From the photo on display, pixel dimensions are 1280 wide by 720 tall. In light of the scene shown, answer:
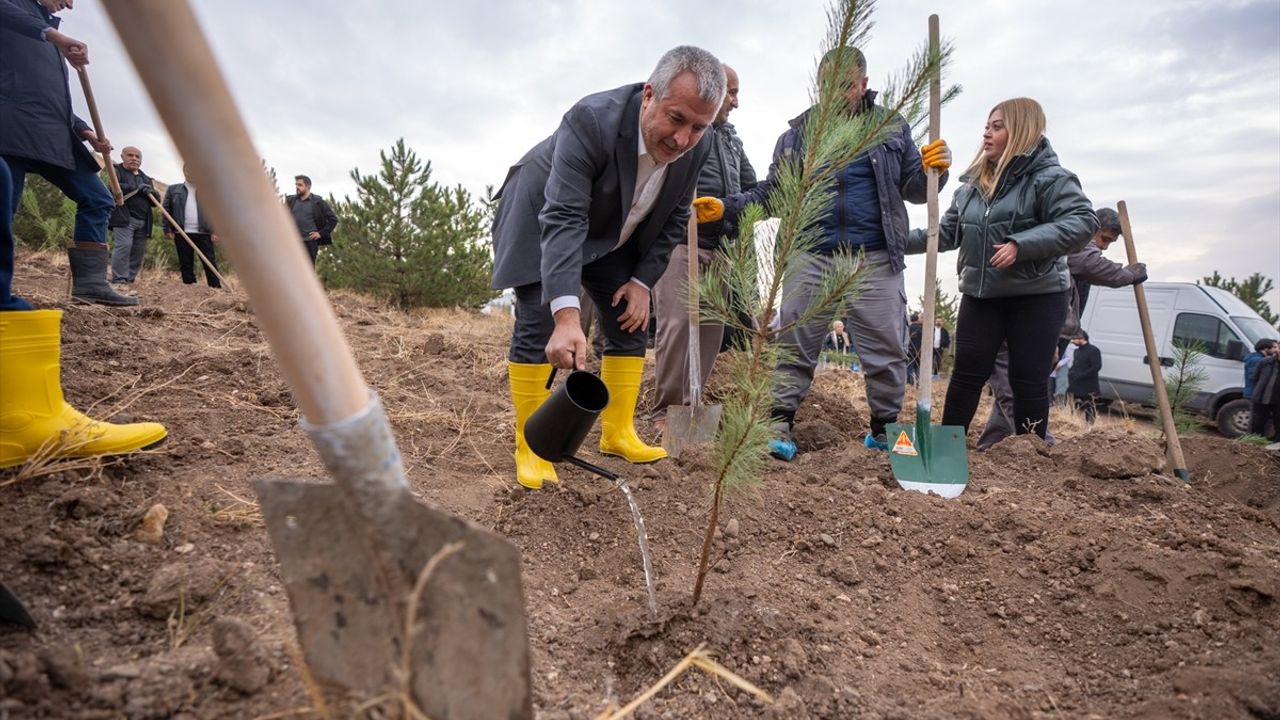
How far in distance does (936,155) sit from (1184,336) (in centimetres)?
722

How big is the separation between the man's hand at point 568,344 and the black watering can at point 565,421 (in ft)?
0.25

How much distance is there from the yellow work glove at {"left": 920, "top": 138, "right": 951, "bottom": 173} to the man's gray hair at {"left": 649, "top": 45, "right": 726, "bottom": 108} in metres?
1.30

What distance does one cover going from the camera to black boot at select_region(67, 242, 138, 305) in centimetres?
344

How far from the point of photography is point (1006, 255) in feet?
9.17

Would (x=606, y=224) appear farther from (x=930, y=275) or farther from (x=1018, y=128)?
(x=1018, y=128)

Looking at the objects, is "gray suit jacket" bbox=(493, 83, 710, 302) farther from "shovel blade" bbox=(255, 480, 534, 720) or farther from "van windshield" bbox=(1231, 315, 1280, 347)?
"van windshield" bbox=(1231, 315, 1280, 347)

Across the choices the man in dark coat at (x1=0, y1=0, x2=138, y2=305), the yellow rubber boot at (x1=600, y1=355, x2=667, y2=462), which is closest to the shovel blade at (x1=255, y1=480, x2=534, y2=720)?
the yellow rubber boot at (x1=600, y1=355, x2=667, y2=462)

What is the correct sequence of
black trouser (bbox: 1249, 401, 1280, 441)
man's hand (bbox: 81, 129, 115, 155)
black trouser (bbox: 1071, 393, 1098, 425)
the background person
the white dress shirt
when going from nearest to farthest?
the white dress shirt, the background person, man's hand (bbox: 81, 129, 115, 155), black trouser (bbox: 1249, 401, 1280, 441), black trouser (bbox: 1071, 393, 1098, 425)

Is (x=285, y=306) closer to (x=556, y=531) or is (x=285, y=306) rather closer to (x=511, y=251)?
(x=556, y=531)

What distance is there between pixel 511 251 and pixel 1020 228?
2396mm

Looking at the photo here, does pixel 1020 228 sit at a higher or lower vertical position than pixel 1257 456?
higher

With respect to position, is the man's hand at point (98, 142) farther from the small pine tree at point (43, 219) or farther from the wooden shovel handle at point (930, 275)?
the small pine tree at point (43, 219)

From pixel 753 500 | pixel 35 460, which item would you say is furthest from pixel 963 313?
pixel 35 460

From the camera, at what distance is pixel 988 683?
4.38ft
